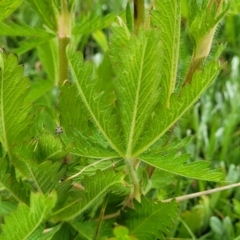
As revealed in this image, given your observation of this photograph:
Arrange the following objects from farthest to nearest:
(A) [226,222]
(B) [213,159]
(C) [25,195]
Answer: (B) [213,159]
(A) [226,222]
(C) [25,195]

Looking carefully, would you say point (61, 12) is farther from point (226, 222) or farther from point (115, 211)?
point (226, 222)

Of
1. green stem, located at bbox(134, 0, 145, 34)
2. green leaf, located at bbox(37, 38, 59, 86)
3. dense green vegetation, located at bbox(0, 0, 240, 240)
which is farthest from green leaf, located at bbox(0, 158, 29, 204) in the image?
green leaf, located at bbox(37, 38, 59, 86)

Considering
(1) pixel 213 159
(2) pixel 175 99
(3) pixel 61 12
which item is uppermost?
(3) pixel 61 12

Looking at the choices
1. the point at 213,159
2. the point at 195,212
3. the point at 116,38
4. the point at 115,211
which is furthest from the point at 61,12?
the point at 213,159

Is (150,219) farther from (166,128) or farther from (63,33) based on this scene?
(63,33)

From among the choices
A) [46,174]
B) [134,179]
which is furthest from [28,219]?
[134,179]

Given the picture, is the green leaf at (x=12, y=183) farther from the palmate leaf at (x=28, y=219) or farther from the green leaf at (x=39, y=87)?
the green leaf at (x=39, y=87)

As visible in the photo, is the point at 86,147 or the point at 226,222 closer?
the point at 86,147
